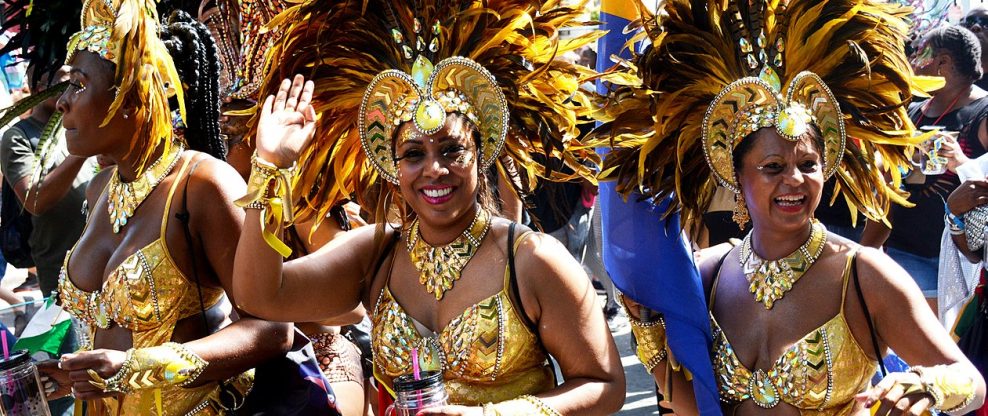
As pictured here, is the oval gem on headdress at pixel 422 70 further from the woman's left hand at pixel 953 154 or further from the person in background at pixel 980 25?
the person in background at pixel 980 25

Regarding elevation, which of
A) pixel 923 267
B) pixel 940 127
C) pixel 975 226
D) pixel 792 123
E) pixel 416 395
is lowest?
pixel 923 267

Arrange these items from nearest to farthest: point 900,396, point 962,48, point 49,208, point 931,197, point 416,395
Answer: point 416,395, point 900,396, point 49,208, point 962,48, point 931,197

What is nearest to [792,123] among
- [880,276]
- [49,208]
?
[880,276]

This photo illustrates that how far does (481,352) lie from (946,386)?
45.2 inches

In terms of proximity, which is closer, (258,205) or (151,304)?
(258,205)

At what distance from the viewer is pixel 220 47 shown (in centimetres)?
428

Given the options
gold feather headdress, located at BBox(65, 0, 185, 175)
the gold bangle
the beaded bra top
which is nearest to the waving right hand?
the gold bangle

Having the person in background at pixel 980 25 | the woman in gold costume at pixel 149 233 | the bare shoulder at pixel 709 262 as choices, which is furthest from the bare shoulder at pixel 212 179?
the person in background at pixel 980 25

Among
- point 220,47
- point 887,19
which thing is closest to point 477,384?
point 887,19

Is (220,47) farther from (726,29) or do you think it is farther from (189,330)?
(726,29)

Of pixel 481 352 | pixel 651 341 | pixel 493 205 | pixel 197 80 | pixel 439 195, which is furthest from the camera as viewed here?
pixel 197 80

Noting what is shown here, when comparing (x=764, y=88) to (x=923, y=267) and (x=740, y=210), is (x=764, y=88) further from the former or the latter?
(x=923, y=267)

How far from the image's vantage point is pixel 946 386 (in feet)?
8.88

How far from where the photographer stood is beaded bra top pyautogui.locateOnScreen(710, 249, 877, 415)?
2.93 meters
